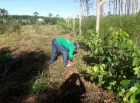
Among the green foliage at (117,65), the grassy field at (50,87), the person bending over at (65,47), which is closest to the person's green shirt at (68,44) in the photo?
the person bending over at (65,47)

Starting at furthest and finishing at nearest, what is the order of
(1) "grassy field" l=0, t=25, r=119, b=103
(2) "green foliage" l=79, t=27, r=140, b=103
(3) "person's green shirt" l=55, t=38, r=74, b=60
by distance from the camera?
(3) "person's green shirt" l=55, t=38, r=74, b=60 → (1) "grassy field" l=0, t=25, r=119, b=103 → (2) "green foliage" l=79, t=27, r=140, b=103

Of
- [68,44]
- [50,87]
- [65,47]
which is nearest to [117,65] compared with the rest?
[50,87]

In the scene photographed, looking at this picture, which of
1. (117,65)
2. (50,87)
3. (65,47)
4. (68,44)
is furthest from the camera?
(65,47)

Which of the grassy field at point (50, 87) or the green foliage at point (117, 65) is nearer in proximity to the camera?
the green foliage at point (117, 65)

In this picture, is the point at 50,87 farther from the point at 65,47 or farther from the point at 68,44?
the point at 65,47

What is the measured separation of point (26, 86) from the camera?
470cm

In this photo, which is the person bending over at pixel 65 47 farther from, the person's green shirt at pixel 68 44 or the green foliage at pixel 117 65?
the green foliage at pixel 117 65

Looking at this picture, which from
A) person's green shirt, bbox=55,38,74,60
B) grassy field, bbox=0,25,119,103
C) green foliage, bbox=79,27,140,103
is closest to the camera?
green foliage, bbox=79,27,140,103

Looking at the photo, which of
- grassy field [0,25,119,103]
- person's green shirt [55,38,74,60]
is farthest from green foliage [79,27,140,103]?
person's green shirt [55,38,74,60]

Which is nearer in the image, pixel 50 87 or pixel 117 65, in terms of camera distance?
pixel 117 65

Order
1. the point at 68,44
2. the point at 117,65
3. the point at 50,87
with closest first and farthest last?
the point at 117,65 < the point at 50,87 < the point at 68,44

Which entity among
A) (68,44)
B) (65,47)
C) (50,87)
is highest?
(68,44)

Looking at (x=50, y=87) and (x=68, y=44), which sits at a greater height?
(x=68, y=44)

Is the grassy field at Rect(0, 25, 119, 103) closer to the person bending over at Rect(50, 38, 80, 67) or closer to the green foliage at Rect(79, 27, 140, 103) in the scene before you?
the person bending over at Rect(50, 38, 80, 67)
